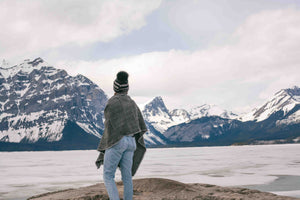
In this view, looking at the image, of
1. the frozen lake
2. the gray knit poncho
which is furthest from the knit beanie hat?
the frozen lake

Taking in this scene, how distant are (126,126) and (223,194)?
19.1 feet

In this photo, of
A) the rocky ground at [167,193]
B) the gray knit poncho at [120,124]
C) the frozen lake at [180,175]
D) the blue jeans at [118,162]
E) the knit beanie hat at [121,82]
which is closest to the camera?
the blue jeans at [118,162]

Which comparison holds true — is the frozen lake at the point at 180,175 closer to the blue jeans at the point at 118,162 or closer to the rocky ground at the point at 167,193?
the rocky ground at the point at 167,193

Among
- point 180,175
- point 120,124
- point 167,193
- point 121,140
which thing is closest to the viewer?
point 121,140

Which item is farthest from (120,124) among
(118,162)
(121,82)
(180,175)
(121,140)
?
(180,175)

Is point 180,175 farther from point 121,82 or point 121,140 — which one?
point 121,140

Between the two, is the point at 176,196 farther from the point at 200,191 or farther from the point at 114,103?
the point at 114,103

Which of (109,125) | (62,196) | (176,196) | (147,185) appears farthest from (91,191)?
(109,125)

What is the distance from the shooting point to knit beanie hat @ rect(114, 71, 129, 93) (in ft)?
27.5

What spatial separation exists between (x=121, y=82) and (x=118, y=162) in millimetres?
2012

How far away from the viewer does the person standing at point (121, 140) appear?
783 cm

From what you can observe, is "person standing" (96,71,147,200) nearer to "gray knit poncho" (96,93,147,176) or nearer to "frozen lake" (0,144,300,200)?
"gray knit poncho" (96,93,147,176)

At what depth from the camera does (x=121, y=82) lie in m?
8.42

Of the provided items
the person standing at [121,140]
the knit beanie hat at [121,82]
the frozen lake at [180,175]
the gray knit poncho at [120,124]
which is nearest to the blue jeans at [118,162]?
the person standing at [121,140]
